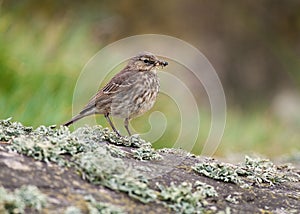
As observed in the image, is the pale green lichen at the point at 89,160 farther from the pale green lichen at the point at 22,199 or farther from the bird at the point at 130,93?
the bird at the point at 130,93

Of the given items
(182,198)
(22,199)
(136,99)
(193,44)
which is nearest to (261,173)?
(182,198)

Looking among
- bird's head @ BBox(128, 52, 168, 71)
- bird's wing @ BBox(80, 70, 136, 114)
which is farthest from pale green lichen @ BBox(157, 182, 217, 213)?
bird's head @ BBox(128, 52, 168, 71)

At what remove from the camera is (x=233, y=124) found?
493 inches

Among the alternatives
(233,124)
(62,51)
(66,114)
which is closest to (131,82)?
(66,114)

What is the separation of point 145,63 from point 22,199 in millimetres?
3952

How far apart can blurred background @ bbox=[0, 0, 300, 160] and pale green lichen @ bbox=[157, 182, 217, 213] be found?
373 cm

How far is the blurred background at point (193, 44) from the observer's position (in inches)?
328

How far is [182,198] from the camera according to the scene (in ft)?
11.9

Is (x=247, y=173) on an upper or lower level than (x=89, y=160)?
upper

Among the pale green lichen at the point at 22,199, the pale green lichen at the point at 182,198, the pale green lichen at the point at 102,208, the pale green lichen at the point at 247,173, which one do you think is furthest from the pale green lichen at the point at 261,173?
the pale green lichen at the point at 22,199

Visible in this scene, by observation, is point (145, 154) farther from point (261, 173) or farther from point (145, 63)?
point (145, 63)

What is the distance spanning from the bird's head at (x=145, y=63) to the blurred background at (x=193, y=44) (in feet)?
3.75

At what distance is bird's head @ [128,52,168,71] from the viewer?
6910 mm

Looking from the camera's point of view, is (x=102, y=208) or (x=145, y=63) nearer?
(x=102, y=208)
